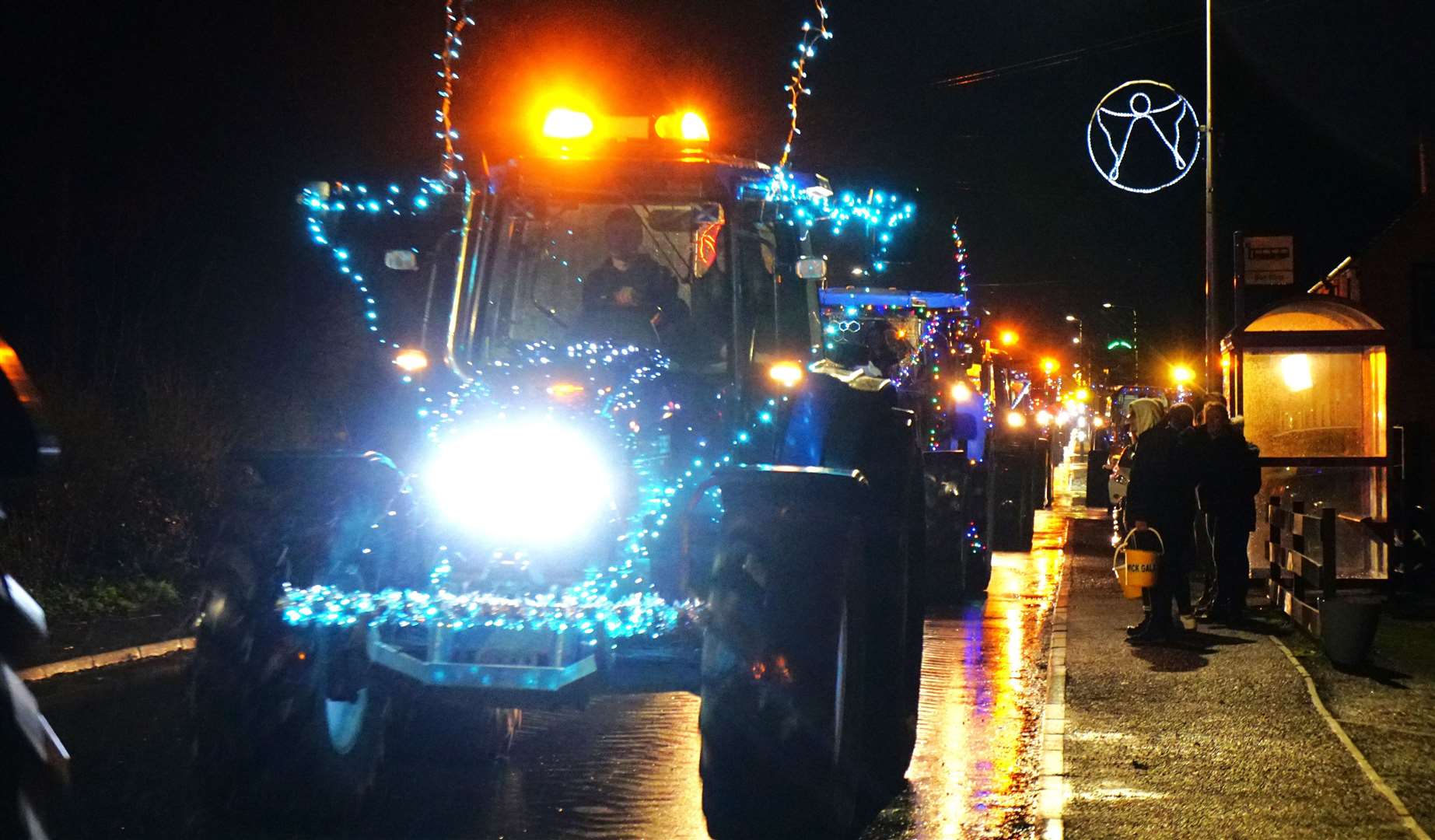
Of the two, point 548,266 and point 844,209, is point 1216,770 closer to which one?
point 844,209

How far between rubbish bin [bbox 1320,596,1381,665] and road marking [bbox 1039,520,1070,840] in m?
1.80

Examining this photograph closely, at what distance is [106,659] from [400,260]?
581 centimetres

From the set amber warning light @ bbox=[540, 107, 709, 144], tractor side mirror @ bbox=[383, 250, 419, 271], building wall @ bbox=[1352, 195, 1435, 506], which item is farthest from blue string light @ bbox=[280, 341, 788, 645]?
building wall @ bbox=[1352, 195, 1435, 506]

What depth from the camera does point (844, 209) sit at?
22.9ft

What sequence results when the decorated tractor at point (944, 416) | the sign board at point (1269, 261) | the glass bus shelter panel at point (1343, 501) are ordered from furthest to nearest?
1. the sign board at point (1269, 261)
2. the decorated tractor at point (944, 416)
3. the glass bus shelter panel at point (1343, 501)

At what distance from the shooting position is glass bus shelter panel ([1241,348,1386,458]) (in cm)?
1519

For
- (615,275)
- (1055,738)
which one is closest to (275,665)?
(615,275)

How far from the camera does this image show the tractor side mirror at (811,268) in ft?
22.0

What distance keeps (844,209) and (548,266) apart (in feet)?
4.56

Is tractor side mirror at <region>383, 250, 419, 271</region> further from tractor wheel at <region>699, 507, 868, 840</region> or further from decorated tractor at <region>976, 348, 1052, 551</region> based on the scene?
decorated tractor at <region>976, 348, 1052, 551</region>

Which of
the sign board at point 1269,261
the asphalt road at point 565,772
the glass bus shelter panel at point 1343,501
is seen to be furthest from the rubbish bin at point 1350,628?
the sign board at point 1269,261

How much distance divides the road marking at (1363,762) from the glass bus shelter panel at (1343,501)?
4266mm

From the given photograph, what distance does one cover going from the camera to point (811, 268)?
22.0 feet

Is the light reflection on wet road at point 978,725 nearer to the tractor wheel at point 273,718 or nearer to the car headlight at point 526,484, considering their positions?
the car headlight at point 526,484
